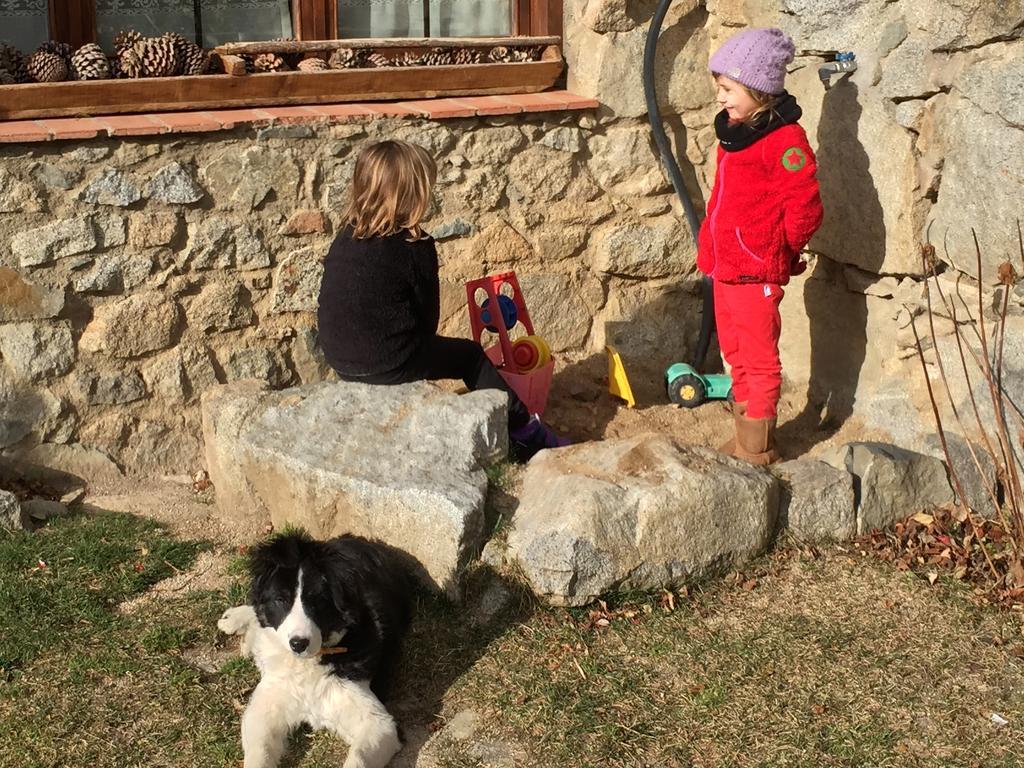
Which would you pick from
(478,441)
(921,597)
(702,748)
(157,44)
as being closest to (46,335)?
(157,44)

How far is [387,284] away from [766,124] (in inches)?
57.3

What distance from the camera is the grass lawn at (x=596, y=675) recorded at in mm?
3314

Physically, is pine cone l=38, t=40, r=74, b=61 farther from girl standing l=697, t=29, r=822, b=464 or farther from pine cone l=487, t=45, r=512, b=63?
girl standing l=697, t=29, r=822, b=464

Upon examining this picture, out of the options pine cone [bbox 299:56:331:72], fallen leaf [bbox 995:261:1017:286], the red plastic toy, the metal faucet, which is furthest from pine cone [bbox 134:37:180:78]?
fallen leaf [bbox 995:261:1017:286]

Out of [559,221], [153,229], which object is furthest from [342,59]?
[559,221]

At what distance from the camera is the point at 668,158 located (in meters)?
5.46

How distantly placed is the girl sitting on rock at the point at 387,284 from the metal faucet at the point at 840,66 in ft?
5.22

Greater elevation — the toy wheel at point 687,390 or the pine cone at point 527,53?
the pine cone at point 527,53

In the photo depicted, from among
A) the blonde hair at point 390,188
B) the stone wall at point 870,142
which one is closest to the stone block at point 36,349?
the blonde hair at point 390,188

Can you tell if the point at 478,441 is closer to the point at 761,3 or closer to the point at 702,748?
the point at 702,748

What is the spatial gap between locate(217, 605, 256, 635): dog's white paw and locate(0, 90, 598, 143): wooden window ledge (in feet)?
6.09

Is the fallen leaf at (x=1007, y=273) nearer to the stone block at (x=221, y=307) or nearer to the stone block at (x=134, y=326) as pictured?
the stone block at (x=221, y=307)

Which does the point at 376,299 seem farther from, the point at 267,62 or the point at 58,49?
the point at 58,49

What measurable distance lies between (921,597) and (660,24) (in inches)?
102
